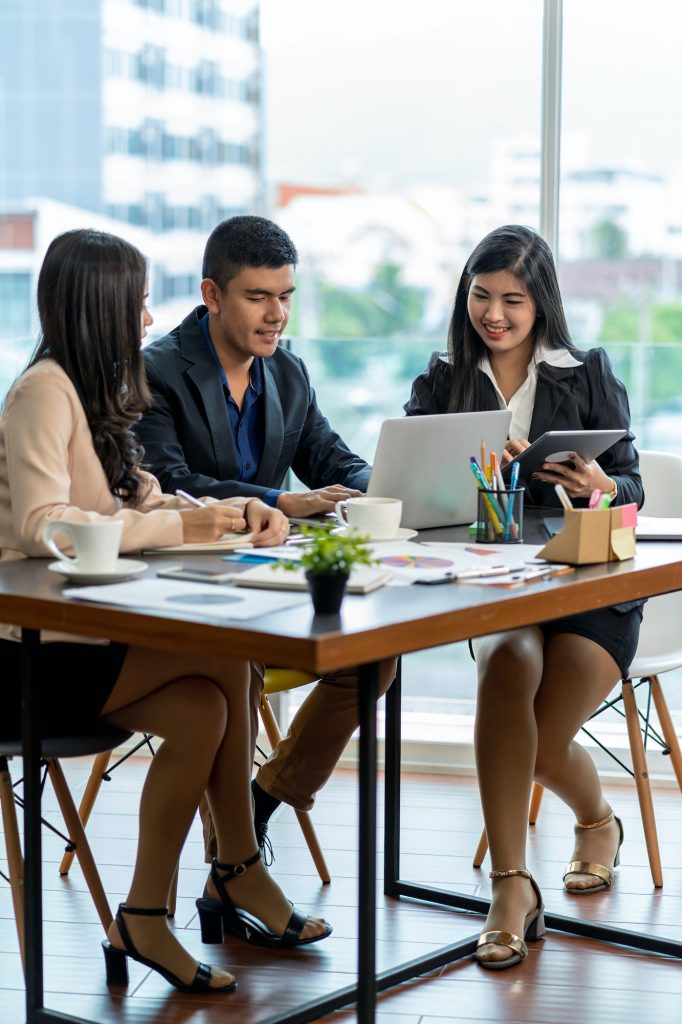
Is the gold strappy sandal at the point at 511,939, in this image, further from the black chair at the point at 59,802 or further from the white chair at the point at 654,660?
the black chair at the point at 59,802

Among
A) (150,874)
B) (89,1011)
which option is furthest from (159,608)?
(89,1011)

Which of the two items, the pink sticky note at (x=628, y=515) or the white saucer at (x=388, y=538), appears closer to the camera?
the pink sticky note at (x=628, y=515)

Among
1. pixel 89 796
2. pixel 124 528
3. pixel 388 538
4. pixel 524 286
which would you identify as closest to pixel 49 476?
pixel 124 528

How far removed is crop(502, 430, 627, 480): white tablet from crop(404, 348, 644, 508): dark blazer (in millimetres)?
322

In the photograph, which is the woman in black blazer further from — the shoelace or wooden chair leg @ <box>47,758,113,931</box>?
wooden chair leg @ <box>47,758,113,931</box>

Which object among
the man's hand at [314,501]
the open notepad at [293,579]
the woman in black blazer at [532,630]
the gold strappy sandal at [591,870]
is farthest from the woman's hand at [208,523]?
the gold strappy sandal at [591,870]

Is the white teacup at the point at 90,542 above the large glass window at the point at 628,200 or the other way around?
the other way around

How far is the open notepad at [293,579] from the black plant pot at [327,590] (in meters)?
0.10

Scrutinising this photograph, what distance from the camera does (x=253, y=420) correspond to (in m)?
2.74

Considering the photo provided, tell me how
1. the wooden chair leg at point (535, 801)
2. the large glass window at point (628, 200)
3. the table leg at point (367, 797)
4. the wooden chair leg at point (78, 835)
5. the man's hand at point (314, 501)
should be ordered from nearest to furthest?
the table leg at point (367, 797), the wooden chair leg at point (78, 835), the man's hand at point (314, 501), the wooden chair leg at point (535, 801), the large glass window at point (628, 200)

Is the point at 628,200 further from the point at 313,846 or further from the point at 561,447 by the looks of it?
the point at 313,846

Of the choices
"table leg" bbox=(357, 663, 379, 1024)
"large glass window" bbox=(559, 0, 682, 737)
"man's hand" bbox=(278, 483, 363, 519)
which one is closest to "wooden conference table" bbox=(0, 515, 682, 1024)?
"table leg" bbox=(357, 663, 379, 1024)

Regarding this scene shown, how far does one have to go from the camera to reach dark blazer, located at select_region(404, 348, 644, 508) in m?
2.62

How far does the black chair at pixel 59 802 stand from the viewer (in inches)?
77.0
